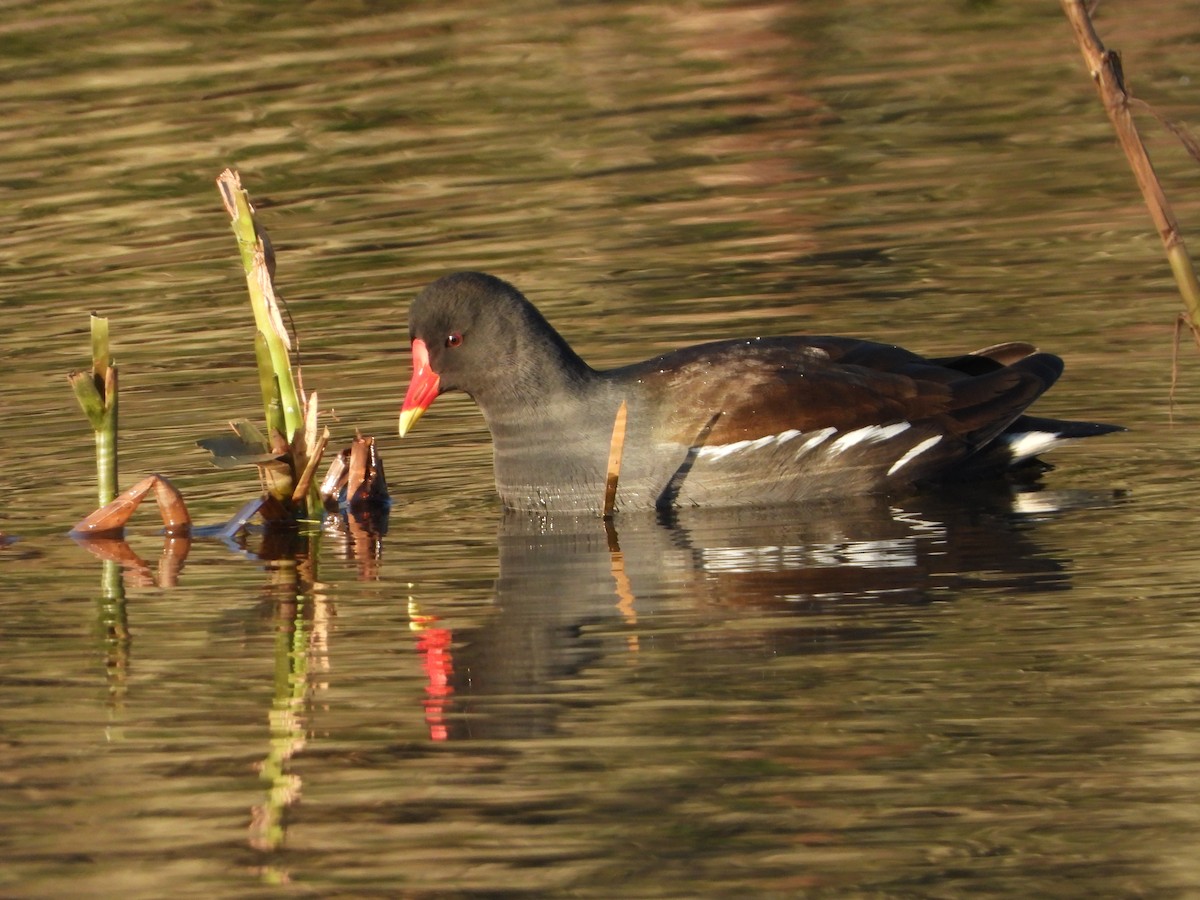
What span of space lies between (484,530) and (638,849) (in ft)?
10.8

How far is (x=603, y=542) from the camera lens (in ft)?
24.9

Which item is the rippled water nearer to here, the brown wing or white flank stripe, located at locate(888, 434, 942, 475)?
white flank stripe, located at locate(888, 434, 942, 475)

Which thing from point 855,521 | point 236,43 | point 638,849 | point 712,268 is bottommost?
point 638,849

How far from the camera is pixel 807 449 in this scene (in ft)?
26.0

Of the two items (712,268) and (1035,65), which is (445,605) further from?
(1035,65)

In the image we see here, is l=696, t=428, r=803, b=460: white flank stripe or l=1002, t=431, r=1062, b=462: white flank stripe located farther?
l=1002, t=431, r=1062, b=462: white flank stripe

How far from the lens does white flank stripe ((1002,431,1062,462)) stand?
8.17 meters

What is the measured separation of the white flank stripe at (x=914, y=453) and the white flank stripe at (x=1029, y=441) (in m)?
0.34

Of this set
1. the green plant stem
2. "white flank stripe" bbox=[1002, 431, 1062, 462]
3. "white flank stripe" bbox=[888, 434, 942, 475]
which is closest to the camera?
the green plant stem

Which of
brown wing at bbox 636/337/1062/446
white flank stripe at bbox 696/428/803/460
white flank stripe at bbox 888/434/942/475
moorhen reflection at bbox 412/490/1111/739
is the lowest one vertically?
moorhen reflection at bbox 412/490/1111/739

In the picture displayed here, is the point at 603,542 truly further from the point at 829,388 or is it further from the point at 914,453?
the point at 914,453

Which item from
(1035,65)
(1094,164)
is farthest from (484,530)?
(1035,65)

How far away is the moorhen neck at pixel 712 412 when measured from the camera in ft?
25.8

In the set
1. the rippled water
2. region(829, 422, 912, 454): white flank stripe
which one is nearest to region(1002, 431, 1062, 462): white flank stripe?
the rippled water
